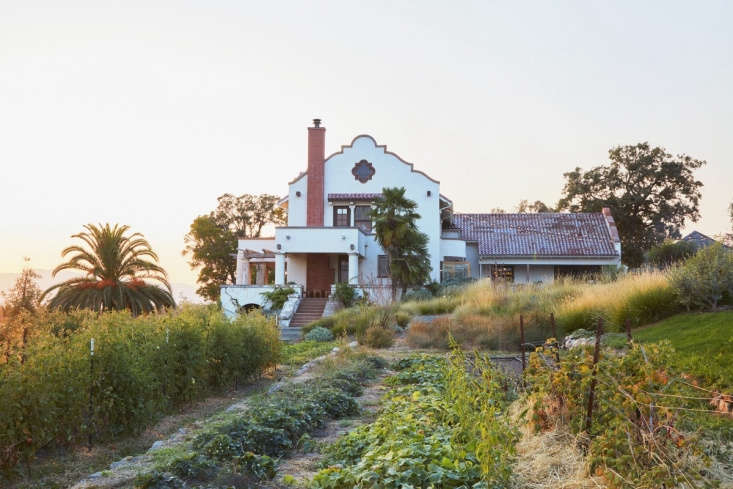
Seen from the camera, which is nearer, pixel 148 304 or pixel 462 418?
pixel 462 418

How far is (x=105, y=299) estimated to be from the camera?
795 inches

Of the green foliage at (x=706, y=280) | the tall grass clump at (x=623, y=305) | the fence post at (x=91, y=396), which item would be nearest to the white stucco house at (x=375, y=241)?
the tall grass clump at (x=623, y=305)

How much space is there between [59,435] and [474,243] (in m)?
31.2

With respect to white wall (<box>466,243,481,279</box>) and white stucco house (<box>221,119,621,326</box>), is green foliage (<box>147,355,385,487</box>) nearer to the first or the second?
white stucco house (<box>221,119,621,326</box>)

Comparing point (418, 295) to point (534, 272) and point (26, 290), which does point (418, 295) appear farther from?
point (26, 290)

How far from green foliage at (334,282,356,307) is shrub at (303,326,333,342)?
7.47 meters

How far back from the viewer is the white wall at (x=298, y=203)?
35219 mm

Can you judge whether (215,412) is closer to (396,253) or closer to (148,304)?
(148,304)

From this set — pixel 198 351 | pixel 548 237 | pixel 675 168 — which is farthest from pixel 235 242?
pixel 198 351

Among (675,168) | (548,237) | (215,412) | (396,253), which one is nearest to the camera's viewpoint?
(215,412)

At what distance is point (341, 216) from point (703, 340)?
25.9 m

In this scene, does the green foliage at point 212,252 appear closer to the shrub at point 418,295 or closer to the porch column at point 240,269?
the porch column at point 240,269

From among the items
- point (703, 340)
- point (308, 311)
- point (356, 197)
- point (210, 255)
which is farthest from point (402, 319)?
point (210, 255)

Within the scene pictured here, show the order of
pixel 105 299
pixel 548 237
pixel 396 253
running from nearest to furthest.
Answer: pixel 105 299
pixel 396 253
pixel 548 237
